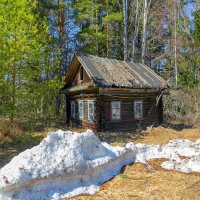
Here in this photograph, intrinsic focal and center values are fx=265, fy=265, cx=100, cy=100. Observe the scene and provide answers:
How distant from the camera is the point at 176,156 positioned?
31.6 ft

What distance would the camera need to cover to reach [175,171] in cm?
823

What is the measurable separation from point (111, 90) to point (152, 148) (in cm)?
735

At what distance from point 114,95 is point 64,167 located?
439 inches

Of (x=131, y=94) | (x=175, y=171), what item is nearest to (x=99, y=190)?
(x=175, y=171)

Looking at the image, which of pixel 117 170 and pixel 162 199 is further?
pixel 117 170

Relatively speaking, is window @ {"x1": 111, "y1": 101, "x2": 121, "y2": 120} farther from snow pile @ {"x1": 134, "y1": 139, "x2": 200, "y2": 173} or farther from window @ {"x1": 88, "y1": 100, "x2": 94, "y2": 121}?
snow pile @ {"x1": 134, "y1": 139, "x2": 200, "y2": 173}

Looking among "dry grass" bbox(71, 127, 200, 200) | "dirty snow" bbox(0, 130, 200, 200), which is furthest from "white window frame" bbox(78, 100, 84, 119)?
"dry grass" bbox(71, 127, 200, 200)

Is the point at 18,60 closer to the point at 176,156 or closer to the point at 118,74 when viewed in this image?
the point at 176,156

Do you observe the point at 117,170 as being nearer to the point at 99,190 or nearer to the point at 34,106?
the point at 99,190

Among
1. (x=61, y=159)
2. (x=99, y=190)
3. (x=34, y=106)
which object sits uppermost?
(x=34, y=106)

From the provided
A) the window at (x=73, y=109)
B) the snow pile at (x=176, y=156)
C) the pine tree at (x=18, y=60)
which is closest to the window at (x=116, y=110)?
the window at (x=73, y=109)

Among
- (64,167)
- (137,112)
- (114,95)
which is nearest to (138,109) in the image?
(137,112)

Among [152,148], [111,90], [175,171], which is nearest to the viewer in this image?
[175,171]

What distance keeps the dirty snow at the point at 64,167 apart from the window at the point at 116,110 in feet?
28.1
